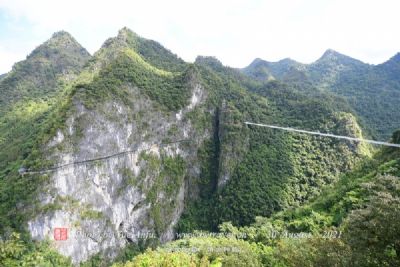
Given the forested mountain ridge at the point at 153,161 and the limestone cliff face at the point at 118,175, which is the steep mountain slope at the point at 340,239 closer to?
the forested mountain ridge at the point at 153,161

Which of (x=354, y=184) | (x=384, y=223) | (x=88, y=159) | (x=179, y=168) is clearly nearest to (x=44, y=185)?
(x=88, y=159)

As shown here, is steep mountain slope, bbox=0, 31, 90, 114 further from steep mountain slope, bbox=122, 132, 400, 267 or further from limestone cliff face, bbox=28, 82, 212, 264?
steep mountain slope, bbox=122, 132, 400, 267

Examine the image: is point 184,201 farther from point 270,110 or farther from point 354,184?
point 354,184

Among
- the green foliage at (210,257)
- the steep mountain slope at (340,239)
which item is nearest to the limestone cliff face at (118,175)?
the steep mountain slope at (340,239)

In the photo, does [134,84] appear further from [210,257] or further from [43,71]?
[43,71]

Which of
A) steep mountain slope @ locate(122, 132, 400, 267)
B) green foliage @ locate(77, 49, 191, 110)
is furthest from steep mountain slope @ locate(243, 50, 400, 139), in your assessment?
steep mountain slope @ locate(122, 132, 400, 267)
